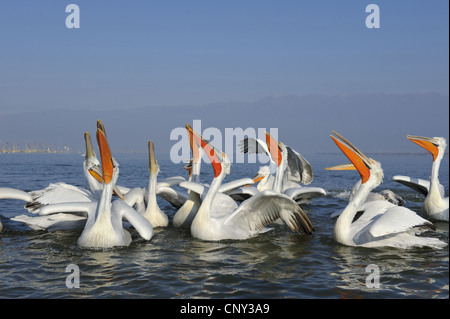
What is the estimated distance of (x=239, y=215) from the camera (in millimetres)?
6883

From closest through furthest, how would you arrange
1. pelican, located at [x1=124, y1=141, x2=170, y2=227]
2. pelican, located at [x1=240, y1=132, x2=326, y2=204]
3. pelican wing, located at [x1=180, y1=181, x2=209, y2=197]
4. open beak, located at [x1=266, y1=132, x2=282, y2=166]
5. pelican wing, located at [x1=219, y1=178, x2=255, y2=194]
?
pelican wing, located at [x1=180, y1=181, x2=209, y2=197] → pelican, located at [x1=124, y1=141, x2=170, y2=227] → pelican wing, located at [x1=219, y1=178, x2=255, y2=194] → open beak, located at [x1=266, y1=132, x2=282, y2=166] → pelican, located at [x1=240, y1=132, x2=326, y2=204]

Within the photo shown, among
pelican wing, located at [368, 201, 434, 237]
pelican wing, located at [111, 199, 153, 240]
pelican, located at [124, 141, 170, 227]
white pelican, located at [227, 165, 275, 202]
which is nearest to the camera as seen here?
pelican wing, located at [368, 201, 434, 237]

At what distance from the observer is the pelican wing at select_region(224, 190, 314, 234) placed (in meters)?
6.77

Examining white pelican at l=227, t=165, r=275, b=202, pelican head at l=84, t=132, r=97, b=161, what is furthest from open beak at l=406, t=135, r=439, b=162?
pelican head at l=84, t=132, r=97, b=161

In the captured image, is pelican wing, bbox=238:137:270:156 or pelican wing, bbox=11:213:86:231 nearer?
pelican wing, bbox=11:213:86:231

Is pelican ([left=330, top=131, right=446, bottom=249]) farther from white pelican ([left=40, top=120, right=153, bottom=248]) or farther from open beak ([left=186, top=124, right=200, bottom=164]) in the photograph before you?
white pelican ([left=40, top=120, right=153, bottom=248])

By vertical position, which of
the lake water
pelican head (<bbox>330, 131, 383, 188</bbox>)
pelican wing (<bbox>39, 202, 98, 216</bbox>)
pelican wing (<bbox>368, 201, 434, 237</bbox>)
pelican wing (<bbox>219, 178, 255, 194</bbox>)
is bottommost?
the lake water

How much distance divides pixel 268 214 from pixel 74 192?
314 cm

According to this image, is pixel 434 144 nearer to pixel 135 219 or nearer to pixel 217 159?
pixel 217 159

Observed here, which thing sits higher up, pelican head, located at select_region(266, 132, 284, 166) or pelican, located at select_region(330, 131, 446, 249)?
pelican head, located at select_region(266, 132, 284, 166)

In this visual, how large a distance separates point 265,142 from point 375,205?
2.91 metres

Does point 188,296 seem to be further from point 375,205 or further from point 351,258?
point 375,205

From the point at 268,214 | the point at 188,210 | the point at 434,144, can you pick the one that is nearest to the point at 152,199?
the point at 188,210
